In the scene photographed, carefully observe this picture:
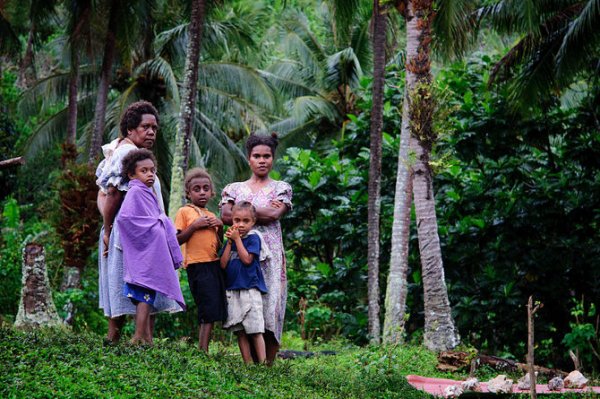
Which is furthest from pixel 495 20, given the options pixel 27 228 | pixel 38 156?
pixel 38 156

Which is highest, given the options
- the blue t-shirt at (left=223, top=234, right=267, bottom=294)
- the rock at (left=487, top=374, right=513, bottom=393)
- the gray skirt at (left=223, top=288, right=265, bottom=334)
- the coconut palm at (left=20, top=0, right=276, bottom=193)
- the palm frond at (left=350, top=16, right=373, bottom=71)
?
the palm frond at (left=350, top=16, right=373, bottom=71)

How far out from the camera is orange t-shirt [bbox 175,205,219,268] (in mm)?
6961

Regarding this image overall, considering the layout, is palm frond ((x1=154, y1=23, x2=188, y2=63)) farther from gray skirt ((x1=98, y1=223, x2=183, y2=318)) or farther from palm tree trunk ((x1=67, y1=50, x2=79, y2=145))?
gray skirt ((x1=98, y1=223, x2=183, y2=318))

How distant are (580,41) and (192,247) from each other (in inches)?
314

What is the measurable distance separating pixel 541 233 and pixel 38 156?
15.6 meters

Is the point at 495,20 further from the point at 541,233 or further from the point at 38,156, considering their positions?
the point at 38,156

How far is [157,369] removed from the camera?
5.72 metres

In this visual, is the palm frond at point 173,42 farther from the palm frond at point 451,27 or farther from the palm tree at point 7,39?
the palm frond at point 451,27

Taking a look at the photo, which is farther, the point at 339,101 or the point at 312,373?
the point at 339,101

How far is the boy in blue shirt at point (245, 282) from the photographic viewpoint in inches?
267

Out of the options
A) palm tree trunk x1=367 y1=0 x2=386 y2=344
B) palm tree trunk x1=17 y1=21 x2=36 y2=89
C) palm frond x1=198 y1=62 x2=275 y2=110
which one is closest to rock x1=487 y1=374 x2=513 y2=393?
palm tree trunk x1=367 y1=0 x2=386 y2=344

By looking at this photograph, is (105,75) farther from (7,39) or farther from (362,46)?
(362,46)

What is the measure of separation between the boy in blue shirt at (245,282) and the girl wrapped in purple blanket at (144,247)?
1.43ft

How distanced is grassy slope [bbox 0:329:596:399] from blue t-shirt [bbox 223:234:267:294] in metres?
0.56
